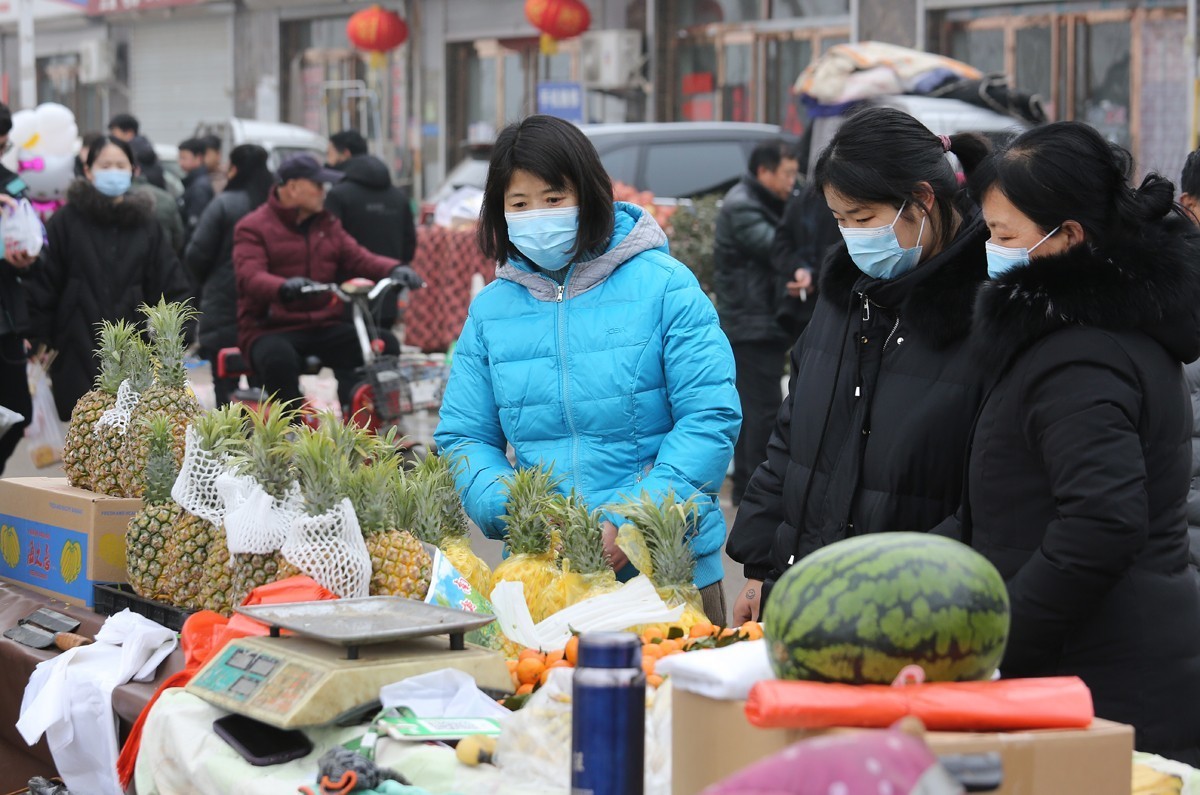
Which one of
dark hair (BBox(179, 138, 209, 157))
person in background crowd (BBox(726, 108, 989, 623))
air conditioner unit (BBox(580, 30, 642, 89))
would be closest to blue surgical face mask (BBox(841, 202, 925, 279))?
person in background crowd (BBox(726, 108, 989, 623))

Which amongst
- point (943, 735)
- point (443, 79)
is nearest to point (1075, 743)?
point (943, 735)

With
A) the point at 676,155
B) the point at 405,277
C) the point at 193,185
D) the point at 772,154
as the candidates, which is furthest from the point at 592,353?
the point at 193,185

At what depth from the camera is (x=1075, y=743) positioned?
204cm

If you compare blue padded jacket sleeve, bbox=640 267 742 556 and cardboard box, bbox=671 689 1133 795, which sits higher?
blue padded jacket sleeve, bbox=640 267 742 556

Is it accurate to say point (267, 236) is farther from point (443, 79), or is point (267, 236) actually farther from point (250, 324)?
point (443, 79)

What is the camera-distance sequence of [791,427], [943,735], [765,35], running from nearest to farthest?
[943,735]
[791,427]
[765,35]

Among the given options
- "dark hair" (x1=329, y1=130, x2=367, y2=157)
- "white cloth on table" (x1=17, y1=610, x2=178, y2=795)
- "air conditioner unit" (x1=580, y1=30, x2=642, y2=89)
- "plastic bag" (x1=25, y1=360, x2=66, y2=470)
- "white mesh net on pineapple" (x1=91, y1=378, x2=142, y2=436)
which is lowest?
"plastic bag" (x1=25, y1=360, x2=66, y2=470)

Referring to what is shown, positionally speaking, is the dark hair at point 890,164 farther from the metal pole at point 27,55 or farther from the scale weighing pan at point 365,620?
the metal pole at point 27,55

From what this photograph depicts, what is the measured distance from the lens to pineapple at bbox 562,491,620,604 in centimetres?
345

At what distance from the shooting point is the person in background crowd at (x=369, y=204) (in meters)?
10.0

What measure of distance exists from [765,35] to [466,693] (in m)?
18.8

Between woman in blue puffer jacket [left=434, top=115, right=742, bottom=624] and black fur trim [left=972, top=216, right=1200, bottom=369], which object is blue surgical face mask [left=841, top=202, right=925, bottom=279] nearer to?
A: black fur trim [left=972, top=216, right=1200, bottom=369]

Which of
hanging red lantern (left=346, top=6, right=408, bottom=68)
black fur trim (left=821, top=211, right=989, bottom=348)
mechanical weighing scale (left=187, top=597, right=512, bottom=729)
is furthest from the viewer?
hanging red lantern (left=346, top=6, right=408, bottom=68)

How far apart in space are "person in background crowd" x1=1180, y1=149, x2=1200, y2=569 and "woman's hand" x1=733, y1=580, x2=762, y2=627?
1173 mm
